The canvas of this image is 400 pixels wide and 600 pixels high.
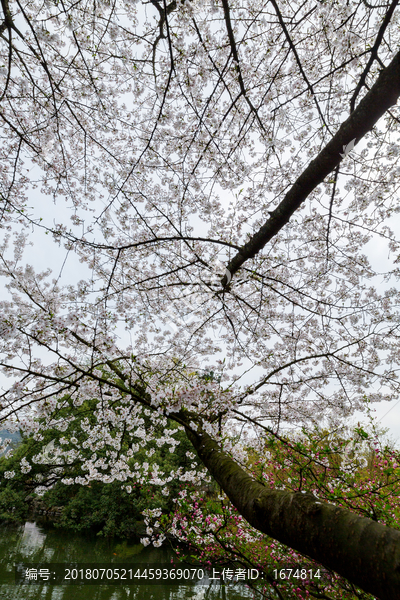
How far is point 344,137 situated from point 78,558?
13.5 m

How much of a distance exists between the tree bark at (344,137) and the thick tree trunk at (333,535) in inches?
71.5

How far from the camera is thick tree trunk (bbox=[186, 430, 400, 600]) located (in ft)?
2.55

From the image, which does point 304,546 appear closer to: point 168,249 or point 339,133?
point 339,133

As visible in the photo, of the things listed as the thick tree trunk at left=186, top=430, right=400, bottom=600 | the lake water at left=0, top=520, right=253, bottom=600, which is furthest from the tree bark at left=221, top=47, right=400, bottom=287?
the lake water at left=0, top=520, right=253, bottom=600

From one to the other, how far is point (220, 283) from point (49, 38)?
2.74m

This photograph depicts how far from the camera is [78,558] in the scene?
9.32 meters

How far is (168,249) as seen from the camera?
3789mm

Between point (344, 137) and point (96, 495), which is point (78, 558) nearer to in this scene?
point (96, 495)

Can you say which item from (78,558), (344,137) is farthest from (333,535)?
(78,558)

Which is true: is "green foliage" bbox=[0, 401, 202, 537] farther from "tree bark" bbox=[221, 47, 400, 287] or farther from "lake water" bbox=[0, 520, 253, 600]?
"tree bark" bbox=[221, 47, 400, 287]

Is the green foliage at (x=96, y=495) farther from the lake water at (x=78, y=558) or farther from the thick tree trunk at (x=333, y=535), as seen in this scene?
the thick tree trunk at (x=333, y=535)

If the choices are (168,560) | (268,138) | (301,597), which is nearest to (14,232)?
(268,138)

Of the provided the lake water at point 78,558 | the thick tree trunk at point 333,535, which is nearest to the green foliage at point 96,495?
the lake water at point 78,558

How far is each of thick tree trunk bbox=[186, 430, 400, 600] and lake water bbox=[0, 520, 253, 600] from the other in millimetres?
8250
